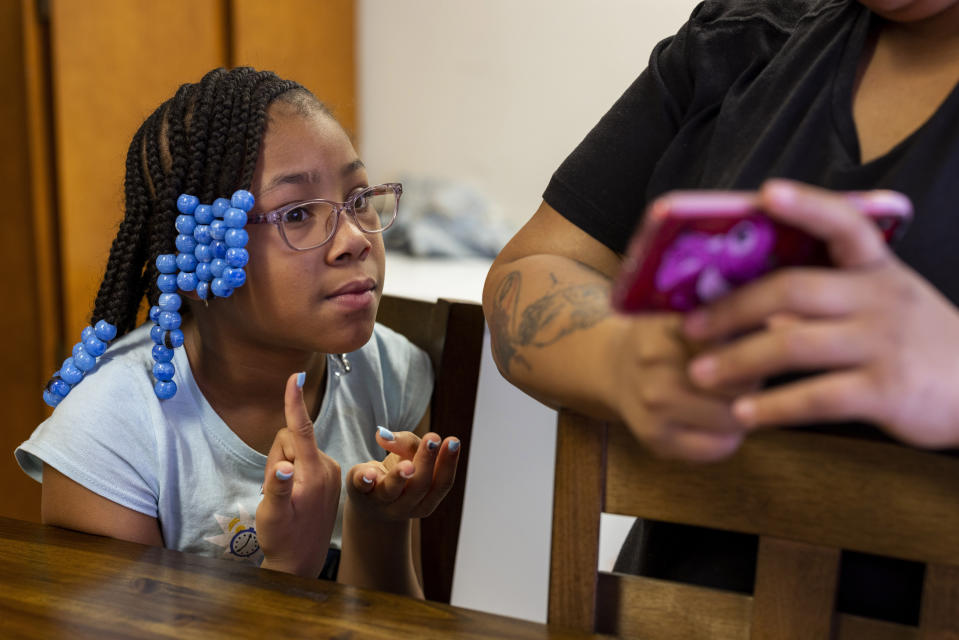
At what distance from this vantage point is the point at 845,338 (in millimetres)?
471

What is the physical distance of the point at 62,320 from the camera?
2.42 meters

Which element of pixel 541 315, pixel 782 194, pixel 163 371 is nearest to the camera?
pixel 782 194

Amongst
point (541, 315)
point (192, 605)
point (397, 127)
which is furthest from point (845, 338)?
point (397, 127)

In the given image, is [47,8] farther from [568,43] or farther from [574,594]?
[574,594]

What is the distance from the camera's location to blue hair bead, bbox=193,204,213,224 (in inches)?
45.4

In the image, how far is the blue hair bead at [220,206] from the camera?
115 cm

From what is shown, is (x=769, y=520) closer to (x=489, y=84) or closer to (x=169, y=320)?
(x=169, y=320)

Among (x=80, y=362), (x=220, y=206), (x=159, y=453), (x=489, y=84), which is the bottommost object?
(x=159, y=453)

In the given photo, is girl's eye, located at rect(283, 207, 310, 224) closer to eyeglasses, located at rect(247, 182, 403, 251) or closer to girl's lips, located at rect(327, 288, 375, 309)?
eyeglasses, located at rect(247, 182, 403, 251)

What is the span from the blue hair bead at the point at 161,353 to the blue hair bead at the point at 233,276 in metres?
0.12

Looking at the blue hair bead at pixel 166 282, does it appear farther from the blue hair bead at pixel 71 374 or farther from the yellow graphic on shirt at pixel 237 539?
the yellow graphic on shirt at pixel 237 539

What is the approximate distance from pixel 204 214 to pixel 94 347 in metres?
0.23

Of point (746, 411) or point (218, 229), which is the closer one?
point (746, 411)

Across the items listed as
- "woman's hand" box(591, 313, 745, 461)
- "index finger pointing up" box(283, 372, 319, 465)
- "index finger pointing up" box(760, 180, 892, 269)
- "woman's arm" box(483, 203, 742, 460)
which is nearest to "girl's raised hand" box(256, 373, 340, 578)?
"index finger pointing up" box(283, 372, 319, 465)
